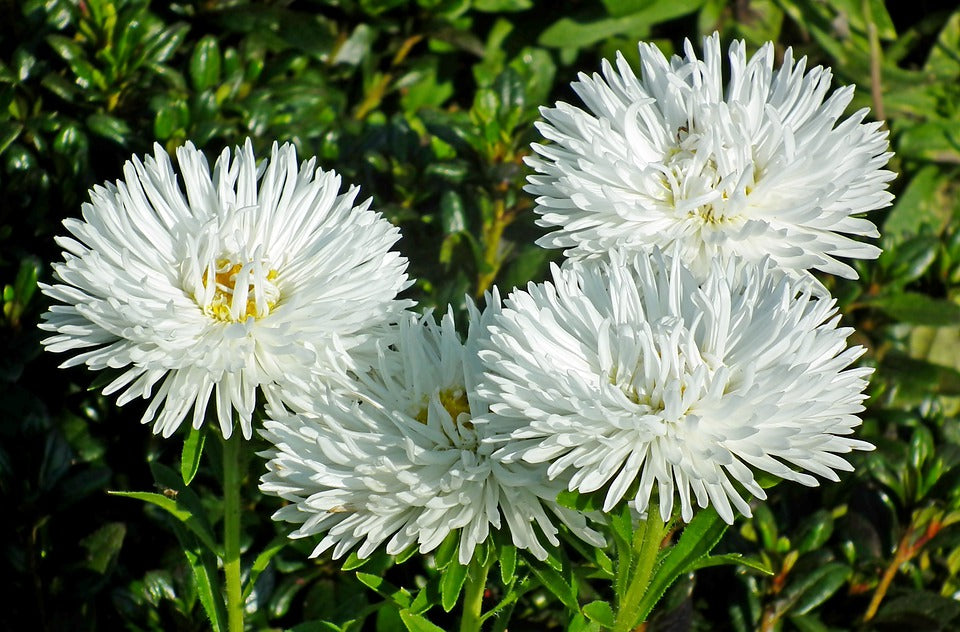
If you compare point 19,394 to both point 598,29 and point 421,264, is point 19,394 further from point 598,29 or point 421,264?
point 598,29

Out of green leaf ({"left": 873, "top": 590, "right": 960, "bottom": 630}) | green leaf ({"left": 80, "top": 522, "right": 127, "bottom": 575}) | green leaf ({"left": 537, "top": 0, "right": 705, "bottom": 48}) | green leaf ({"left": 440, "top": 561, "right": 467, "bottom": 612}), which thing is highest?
green leaf ({"left": 537, "top": 0, "right": 705, "bottom": 48})

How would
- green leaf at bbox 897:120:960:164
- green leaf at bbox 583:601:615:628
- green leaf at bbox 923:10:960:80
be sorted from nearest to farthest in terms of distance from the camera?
green leaf at bbox 583:601:615:628 → green leaf at bbox 897:120:960:164 → green leaf at bbox 923:10:960:80

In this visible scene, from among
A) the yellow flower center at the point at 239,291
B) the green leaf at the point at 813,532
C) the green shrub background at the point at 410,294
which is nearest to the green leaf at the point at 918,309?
the green shrub background at the point at 410,294

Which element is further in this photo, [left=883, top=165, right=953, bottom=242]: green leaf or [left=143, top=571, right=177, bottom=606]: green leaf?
[left=883, top=165, right=953, bottom=242]: green leaf

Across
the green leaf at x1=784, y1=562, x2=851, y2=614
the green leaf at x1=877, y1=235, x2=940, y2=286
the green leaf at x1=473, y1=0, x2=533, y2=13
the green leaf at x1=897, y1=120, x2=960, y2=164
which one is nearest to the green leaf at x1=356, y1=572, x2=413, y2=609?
the green leaf at x1=784, y1=562, x2=851, y2=614

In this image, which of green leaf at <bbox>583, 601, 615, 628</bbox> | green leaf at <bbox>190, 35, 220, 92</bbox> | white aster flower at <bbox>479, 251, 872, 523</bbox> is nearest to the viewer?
white aster flower at <bbox>479, 251, 872, 523</bbox>

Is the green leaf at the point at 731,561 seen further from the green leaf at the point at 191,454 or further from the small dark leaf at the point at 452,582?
the green leaf at the point at 191,454

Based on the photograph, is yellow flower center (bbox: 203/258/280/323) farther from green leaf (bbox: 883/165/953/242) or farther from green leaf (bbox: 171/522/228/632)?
green leaf (bbox: 883/165/953/242)
